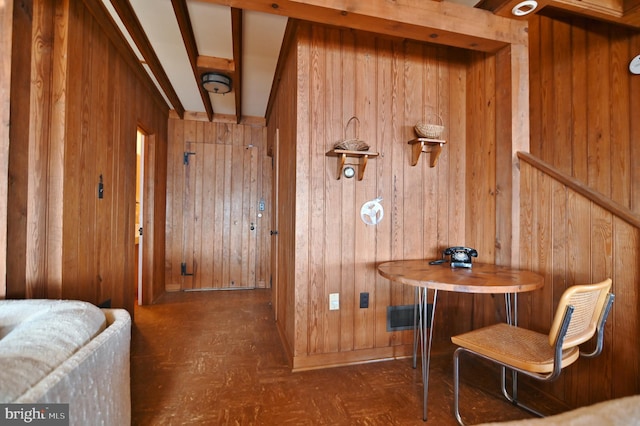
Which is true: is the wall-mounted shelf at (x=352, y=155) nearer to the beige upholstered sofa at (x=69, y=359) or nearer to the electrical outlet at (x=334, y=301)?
the electrical outlet at (x=334, y=301)

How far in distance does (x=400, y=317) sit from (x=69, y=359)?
6.38 feet

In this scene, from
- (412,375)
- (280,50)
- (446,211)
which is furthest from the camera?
(280,50)

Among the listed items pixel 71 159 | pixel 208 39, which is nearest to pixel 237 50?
pixel 208 39

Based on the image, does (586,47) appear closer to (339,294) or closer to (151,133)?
(339,294)

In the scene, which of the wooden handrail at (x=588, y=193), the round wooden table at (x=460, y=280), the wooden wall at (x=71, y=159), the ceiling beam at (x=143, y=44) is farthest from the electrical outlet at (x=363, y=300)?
the ceiling beam at (x=143, y=44)

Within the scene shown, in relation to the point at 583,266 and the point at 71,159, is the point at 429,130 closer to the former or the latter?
the point at 583,266

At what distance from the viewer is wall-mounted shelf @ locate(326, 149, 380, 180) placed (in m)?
1.91

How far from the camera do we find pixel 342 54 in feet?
6.87

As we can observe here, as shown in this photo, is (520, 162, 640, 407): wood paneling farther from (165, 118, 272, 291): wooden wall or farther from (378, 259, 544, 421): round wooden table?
(165, 118, 272, 291): wooden wall

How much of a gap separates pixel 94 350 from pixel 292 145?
1.68 meters

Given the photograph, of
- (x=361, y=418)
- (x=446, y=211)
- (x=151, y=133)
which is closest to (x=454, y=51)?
(x=446, y=211)

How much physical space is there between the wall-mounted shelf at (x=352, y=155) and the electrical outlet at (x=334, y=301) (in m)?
0.85

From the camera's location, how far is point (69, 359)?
2.50 feet

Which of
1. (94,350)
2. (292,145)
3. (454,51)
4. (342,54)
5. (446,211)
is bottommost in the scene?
(94,350)
